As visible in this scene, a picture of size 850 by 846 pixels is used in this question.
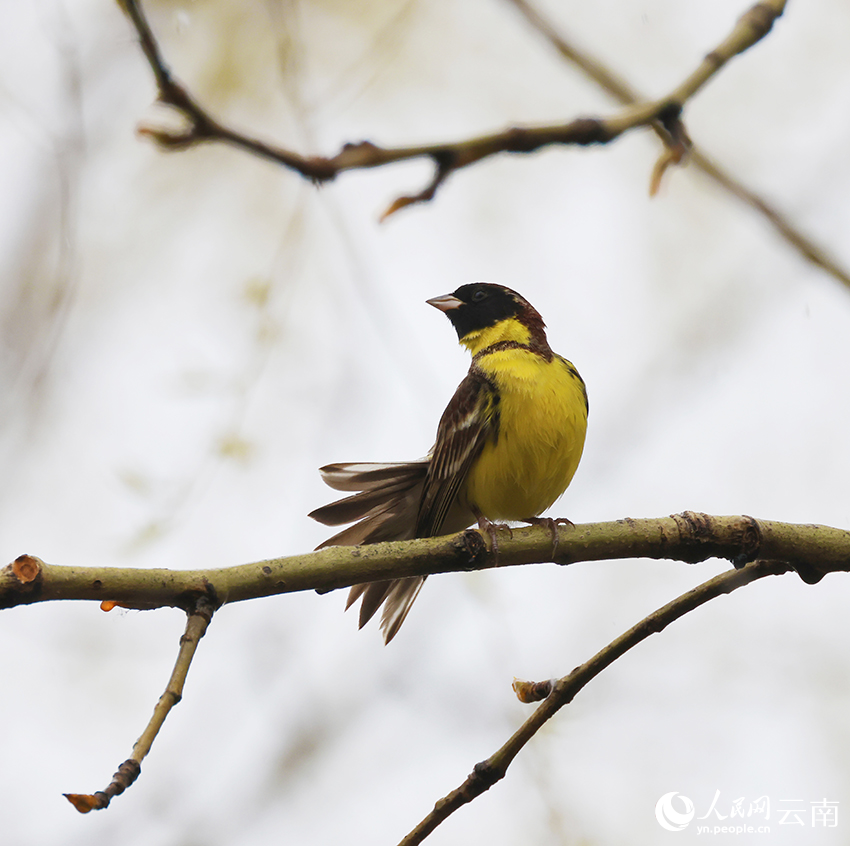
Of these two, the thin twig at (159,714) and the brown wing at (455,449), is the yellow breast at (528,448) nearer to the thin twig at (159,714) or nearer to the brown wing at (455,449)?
the brown wing at (455,449)

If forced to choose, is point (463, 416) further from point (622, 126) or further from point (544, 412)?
point (622, 126)

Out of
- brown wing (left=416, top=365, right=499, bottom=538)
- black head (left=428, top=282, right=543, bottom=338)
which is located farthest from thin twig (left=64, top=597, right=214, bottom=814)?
black head (left=428, top=282, right=543, bottom=338)

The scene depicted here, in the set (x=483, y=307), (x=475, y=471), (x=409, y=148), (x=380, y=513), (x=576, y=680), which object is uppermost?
(x=483, y=307)

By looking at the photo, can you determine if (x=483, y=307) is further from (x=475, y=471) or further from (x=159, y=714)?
(x=159, y=714)

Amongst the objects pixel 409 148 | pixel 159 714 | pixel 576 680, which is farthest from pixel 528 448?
pixel 409 148

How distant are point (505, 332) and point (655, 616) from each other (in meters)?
3.12

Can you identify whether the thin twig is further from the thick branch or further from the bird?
the bird

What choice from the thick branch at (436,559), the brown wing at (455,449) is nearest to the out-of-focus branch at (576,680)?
the thick branch at (436,559)

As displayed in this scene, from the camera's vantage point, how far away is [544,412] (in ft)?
16.9

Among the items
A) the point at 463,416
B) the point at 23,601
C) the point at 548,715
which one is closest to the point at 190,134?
the point at 23,601

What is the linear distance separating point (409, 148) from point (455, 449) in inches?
136

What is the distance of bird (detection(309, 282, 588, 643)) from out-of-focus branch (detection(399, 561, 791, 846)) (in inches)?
62.0

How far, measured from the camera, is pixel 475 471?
16.9 ft

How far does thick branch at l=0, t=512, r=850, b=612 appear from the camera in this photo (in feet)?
8.98
